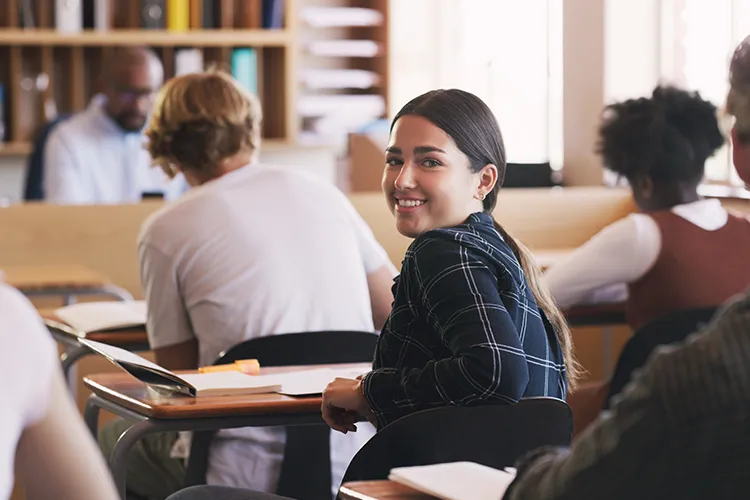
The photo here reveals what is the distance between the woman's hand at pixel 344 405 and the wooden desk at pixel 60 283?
5.65 ft

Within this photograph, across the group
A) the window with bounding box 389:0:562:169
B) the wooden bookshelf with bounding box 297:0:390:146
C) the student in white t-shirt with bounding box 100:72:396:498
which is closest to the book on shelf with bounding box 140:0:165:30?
the wooden bookshelf with bounding box 297:0:390:146

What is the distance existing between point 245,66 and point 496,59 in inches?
55.1

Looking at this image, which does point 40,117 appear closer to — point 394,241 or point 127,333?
point 394,241

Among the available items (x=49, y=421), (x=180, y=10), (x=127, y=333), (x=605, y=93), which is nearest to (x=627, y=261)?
(x=127, y=333)

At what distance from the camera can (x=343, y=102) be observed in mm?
6656

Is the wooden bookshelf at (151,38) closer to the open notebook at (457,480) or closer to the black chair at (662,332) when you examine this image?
the black chair at (662,332)

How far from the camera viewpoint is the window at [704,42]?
15.3 feet

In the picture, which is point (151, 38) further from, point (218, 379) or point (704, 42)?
point (218, 379)

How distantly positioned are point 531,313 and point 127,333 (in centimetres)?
121

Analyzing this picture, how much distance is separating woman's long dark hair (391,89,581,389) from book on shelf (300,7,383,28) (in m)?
4.91

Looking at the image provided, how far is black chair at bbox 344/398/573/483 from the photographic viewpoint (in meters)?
1.47

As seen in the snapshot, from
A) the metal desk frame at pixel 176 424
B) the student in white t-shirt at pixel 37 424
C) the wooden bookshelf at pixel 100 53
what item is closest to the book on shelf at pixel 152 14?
the wooden bookshelf at pixel 100 53

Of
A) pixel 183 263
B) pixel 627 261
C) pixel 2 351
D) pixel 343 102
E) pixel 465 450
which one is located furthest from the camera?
pixel 343 102

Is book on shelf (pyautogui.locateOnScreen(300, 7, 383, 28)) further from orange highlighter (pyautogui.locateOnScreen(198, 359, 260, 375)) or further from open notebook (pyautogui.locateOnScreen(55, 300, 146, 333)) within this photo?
orange highlighter (pyautogui.locateOnScreen(198, 359, 260, 375))
